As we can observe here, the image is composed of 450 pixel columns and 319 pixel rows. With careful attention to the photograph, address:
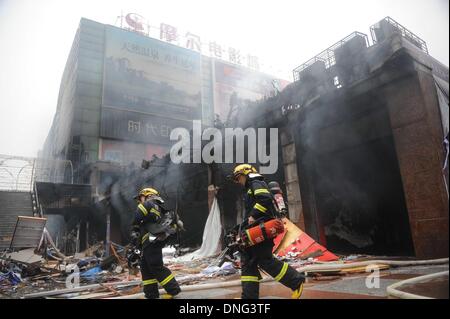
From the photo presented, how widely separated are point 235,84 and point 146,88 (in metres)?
15.0

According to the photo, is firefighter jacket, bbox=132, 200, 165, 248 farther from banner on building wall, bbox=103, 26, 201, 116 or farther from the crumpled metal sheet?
banner on building wall, bbox=103, 26, 201, 116

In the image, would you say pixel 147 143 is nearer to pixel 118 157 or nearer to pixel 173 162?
pixel 118 157

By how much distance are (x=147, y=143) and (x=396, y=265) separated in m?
33.7

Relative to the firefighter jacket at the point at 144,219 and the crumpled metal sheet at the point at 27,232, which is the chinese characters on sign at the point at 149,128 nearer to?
the crumpled metal sheet at the point at 27,232

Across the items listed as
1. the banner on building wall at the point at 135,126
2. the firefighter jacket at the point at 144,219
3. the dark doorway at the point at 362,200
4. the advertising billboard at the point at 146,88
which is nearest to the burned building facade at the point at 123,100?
the banner on building wall at the point at 135,126


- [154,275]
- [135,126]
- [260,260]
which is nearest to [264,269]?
[260,260]

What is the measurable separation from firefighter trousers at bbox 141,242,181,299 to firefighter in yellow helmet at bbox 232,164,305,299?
4.32 feet

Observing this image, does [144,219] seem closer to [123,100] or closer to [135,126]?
[135,126]

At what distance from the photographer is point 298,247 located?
22.9ft

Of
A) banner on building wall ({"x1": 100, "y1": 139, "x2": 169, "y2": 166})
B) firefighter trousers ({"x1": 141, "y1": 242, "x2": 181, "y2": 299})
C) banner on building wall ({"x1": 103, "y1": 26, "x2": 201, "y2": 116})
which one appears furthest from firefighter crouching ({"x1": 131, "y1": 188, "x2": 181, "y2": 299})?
banner on building wall ({"x1": 103, "y1": 26, "x2": 201, "y2": 116})

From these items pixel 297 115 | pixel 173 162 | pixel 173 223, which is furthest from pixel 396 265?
pixel 173 162

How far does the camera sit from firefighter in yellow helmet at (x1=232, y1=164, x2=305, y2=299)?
10.2 feet

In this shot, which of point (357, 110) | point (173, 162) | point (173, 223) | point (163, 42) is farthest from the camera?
point (163, 42)

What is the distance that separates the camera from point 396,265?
16.7ft
